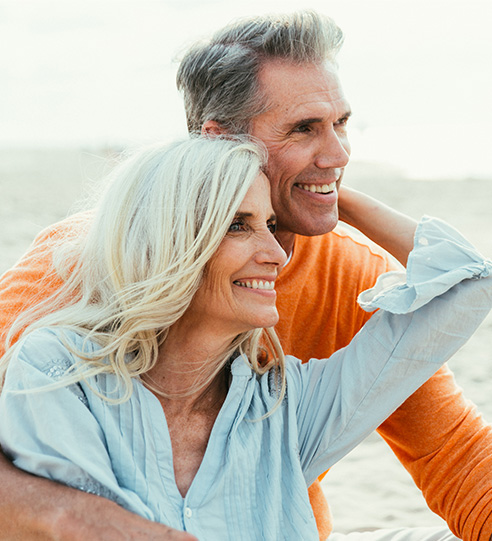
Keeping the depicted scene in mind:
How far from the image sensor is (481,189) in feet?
56.9

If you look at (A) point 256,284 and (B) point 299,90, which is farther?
(B) point 299,90

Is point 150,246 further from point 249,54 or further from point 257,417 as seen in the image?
point 249,54

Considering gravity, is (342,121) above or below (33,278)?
above

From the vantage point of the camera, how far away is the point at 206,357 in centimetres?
228

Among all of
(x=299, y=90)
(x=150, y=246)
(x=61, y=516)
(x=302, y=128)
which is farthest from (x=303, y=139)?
(x=61, y=516)

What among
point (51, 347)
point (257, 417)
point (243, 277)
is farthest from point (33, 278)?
point (257, 417)

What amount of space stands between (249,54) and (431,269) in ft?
3.43

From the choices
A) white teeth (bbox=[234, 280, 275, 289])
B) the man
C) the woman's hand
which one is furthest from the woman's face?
the woman's hand

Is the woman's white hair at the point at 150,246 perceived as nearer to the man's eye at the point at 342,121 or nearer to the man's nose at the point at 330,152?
the man's nose at the point at 330,152

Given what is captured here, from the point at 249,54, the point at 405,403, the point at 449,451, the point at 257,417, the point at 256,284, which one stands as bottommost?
the point at 449,451

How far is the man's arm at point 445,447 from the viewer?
8.11 ft

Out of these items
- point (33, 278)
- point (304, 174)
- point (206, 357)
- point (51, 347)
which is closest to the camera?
point (51, 347)

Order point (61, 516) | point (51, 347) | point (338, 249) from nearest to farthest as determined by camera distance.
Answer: point (61, 516) → point (51, 347) → point (338, 249)

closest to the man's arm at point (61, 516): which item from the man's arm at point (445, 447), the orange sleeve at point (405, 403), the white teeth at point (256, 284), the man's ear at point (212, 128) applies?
the white teeth at point (256, 284)
